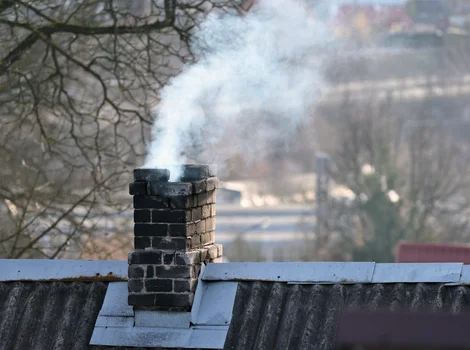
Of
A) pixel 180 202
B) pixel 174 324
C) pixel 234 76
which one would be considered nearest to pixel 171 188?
pixel 180 202

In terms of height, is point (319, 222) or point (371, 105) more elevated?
point (371, 105)

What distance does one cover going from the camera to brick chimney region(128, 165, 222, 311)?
7.35 m

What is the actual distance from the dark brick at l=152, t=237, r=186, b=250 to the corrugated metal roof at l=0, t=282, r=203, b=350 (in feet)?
2.00

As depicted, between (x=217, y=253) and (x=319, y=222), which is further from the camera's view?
(x=319, y=222)

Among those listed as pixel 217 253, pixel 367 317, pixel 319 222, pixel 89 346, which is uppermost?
pixel 319 222

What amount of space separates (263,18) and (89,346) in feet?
17.3

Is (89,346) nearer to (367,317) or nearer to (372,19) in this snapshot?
(367,317)

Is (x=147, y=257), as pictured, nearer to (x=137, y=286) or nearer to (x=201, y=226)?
(x=137, y=286)

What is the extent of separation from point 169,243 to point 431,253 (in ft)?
44.0

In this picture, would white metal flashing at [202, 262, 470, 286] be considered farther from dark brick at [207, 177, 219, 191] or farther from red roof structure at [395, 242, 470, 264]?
red roof structure at [395, 242, 470, 264]

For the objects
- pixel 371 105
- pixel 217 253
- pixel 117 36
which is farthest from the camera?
pixel 371 105

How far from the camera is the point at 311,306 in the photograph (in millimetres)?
7230

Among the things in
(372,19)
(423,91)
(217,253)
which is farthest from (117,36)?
(423,91)

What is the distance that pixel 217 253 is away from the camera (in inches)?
317
